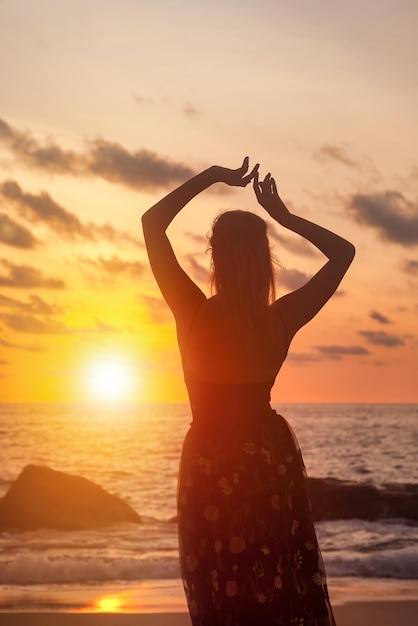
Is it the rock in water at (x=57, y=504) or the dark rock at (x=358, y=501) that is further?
the dark rock at (x=358, y=501)

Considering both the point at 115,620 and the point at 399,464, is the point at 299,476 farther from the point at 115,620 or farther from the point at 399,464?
the point at 399,464

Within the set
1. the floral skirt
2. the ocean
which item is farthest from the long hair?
the ocean

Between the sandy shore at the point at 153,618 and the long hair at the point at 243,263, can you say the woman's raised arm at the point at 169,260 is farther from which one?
the sandy shore at the point at 153,618

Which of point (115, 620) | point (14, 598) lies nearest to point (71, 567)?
point (14, 598)

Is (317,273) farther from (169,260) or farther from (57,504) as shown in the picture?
(57,504)

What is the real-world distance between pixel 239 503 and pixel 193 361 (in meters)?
0.59

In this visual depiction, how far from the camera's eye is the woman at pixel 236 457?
3465 mm

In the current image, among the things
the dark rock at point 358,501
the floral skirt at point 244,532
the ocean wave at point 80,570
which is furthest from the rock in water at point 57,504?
the floral skirt at point 244,532

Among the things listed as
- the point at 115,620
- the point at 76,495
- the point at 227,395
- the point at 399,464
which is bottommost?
the point at 115,620

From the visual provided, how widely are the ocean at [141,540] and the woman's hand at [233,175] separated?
21.4 ft

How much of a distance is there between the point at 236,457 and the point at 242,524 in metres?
0.26

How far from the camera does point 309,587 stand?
3.51m

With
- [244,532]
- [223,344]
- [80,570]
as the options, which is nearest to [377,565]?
[80,570]

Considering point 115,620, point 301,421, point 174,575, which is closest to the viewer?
point 115,620
